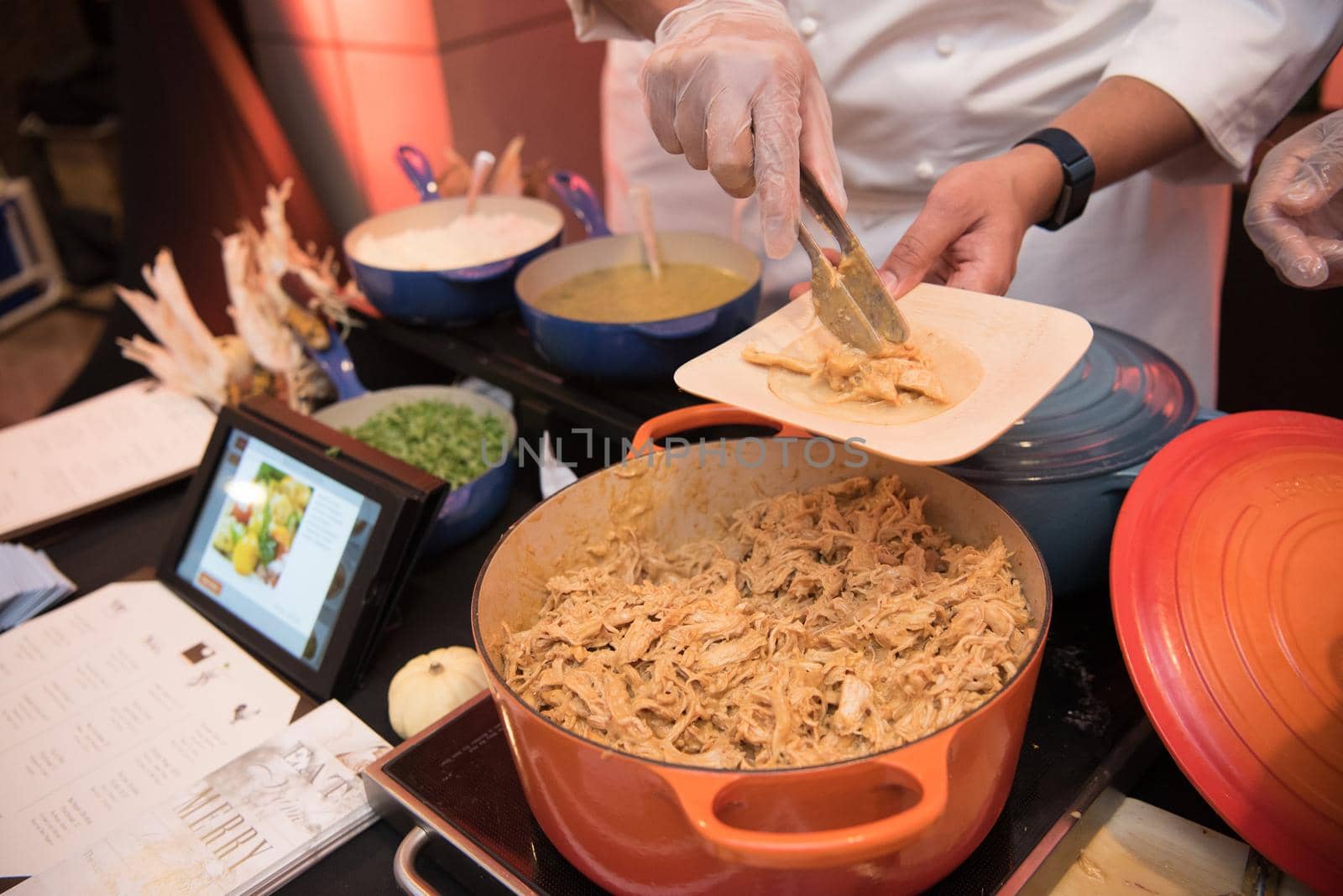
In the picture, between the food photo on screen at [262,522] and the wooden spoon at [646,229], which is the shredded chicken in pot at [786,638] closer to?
the food photo on screen at [262,522]

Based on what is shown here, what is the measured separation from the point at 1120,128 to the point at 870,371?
76cm

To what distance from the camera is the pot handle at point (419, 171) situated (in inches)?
84.3

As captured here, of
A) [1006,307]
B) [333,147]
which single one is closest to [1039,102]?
[1006,307]

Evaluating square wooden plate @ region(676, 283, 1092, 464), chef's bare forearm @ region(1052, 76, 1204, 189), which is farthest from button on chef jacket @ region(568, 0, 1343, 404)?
square wooden plate @ region(676, 283, 1092, 464)

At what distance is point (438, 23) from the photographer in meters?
3.07

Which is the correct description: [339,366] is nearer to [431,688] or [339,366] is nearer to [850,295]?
[431,688]

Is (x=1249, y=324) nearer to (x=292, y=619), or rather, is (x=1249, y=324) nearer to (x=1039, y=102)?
(x=1039, y=102)

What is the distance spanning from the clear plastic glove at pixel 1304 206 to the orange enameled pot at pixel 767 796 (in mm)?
521

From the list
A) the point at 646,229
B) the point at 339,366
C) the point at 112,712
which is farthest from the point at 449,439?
the point at 112,712

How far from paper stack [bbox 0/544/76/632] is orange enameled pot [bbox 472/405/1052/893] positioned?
3.52 feet

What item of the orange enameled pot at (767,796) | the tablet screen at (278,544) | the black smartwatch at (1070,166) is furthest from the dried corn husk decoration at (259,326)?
the black smartwatch at (1070,166)

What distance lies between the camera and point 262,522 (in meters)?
1.42

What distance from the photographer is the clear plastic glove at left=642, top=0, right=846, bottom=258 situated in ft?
3.52

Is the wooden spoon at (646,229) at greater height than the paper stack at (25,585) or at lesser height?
greater
